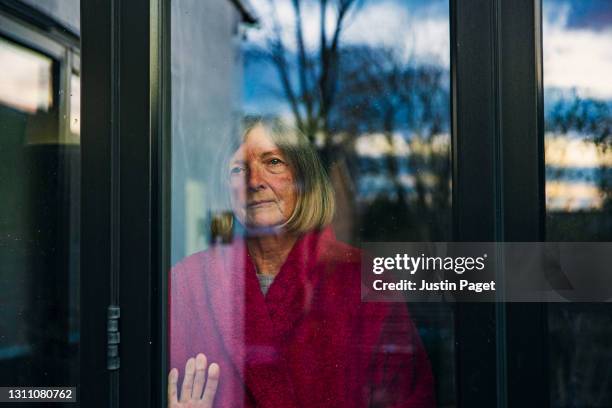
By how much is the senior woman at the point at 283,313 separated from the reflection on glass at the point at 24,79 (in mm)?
589

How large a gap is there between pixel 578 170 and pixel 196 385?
1.14m

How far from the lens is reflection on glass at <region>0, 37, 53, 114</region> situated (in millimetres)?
2152

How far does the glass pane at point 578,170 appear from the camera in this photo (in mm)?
1812

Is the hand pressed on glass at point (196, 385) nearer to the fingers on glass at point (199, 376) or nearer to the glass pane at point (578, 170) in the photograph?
the fingers on glass at point (199, 376)

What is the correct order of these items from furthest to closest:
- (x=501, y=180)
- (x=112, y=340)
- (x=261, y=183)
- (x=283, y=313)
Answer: (x=261, y=183)
(x=283, y=313)
(x=112, y=340)
(x=501, y=180)

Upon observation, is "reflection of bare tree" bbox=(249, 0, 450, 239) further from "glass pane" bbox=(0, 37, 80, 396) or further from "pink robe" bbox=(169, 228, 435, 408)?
"glass pane" bbox=(0, 37, 80, 396)

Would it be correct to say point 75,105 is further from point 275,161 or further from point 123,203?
point 275,161

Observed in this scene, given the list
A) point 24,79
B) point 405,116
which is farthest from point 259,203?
point 24,79

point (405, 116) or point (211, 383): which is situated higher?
point (405, 116)

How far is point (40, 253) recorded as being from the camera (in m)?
2.05

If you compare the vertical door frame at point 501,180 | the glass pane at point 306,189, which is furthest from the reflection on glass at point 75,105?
the vertical door frame at point 501,180

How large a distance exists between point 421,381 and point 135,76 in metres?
1.09

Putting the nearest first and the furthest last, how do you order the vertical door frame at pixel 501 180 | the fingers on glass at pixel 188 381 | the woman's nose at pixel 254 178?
the vertical door frame at pixel 501 180
the fingers on glass at pixel 188 381
the woman's nose at pixel 254 178

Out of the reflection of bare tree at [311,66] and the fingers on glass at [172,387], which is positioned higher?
the reflection of bare tree at [311,66]
